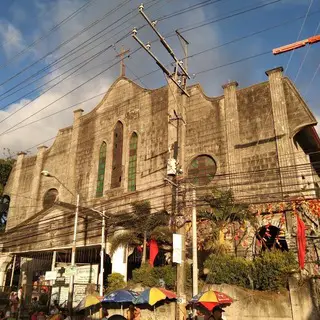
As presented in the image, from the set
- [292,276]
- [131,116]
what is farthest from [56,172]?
[292,276]

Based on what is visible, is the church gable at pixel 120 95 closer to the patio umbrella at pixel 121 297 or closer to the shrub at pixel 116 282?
the shrub at pixel 116 282

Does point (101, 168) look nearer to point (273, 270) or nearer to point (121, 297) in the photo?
point (121, 297)

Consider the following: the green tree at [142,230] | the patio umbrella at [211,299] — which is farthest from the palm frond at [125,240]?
the patio umbrella at [211,299]

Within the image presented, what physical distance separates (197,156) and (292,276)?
1135cm

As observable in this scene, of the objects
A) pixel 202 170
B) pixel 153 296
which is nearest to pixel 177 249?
pixel 153 296

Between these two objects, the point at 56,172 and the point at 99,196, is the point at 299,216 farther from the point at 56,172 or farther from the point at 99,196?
the point at 56,172

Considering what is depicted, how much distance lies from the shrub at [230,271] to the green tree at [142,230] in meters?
3.46

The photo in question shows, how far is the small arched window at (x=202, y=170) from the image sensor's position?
24.5m

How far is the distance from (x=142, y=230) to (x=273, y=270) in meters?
7.95

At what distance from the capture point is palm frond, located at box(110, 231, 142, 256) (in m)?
21.7

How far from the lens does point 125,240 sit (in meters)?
21.7

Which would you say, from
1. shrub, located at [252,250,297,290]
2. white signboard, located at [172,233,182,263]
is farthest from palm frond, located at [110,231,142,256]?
white signboard, located at [172,233,182,263]

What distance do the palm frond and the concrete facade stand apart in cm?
48

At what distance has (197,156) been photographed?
25469 millimetres
